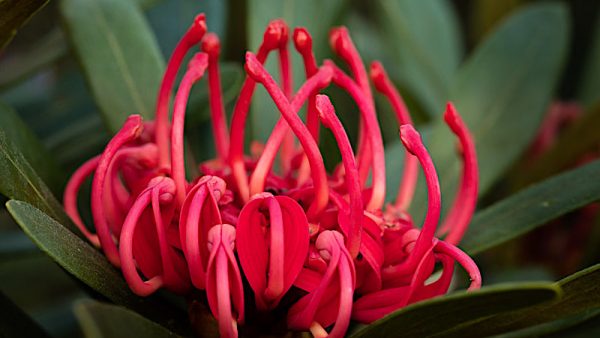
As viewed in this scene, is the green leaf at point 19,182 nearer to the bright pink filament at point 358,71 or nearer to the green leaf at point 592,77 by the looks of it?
the bright pink filament at point 358,71

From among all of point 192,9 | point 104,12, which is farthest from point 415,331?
point 192,9

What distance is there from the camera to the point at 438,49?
1.64m

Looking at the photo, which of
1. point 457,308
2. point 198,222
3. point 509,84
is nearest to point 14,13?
point 198,222

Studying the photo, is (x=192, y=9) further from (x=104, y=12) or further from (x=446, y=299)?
(x=446, y=299)

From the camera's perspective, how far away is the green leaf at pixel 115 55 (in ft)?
3.45

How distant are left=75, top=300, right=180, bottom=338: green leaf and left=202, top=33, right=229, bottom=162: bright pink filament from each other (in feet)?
1.06

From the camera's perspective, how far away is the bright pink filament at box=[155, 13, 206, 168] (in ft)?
2.93

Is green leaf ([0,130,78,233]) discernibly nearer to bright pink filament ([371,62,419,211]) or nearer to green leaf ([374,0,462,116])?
bright pink filament ([371,62,419,211])

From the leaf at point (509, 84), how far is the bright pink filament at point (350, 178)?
483mm

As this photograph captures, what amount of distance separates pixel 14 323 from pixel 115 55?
40 centimetres

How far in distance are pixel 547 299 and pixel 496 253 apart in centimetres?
89

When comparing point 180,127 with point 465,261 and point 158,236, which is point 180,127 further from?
point 465,261

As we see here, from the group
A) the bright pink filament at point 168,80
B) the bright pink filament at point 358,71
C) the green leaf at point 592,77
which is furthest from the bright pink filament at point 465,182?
the green leaf at point 592,77

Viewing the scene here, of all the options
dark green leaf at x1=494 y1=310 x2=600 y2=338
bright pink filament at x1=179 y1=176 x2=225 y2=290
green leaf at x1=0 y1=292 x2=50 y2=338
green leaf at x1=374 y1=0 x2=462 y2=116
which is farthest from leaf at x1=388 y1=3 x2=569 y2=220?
green leaf at x1=0 y1=292 x2=50 y2=338
